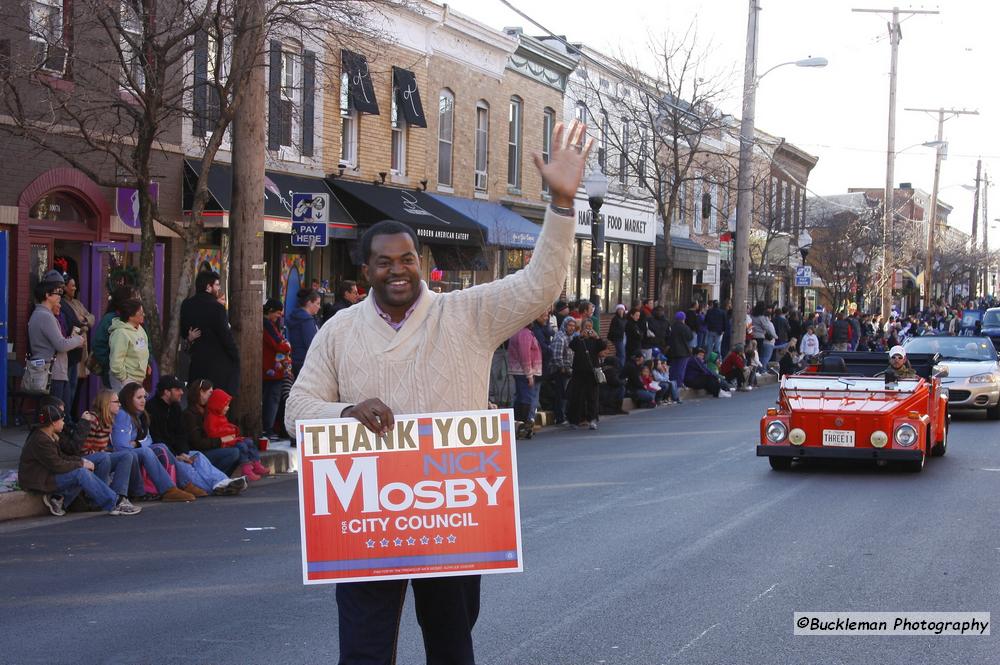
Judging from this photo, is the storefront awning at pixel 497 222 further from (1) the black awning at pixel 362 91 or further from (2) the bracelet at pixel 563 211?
(2) the bracelet at pixel 563 211

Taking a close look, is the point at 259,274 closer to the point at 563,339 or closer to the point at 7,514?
the point at 7,514

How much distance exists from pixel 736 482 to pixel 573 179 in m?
9.04

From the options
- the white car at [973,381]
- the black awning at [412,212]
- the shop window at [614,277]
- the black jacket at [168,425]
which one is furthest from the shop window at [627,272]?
the black jacket at [168,425]

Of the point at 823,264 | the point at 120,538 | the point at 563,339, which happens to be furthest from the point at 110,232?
the point at 823,264

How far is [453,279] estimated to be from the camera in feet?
86.8

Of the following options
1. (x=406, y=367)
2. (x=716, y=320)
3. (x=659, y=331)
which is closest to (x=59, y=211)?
(x=659, y=331)

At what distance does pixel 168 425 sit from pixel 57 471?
1550mm

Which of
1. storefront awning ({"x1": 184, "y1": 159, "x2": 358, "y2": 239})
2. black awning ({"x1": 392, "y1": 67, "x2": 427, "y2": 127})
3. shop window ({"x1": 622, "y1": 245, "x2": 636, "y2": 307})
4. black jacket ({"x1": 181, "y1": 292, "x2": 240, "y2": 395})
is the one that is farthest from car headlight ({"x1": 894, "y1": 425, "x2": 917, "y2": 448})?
shop window ({"x1": 622, "y1": 245, "x2": 636, "y2": 307})

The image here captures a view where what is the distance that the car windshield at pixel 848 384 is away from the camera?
13289mm

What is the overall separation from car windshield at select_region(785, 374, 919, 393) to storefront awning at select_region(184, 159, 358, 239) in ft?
25.3

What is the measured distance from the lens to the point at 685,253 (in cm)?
3834

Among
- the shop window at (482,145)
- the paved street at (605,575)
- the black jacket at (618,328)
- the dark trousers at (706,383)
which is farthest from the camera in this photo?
the shop window at (482,145)

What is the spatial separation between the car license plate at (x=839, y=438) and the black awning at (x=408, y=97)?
44.7 ft

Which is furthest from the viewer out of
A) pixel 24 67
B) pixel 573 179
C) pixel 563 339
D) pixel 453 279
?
pixel 453 279
